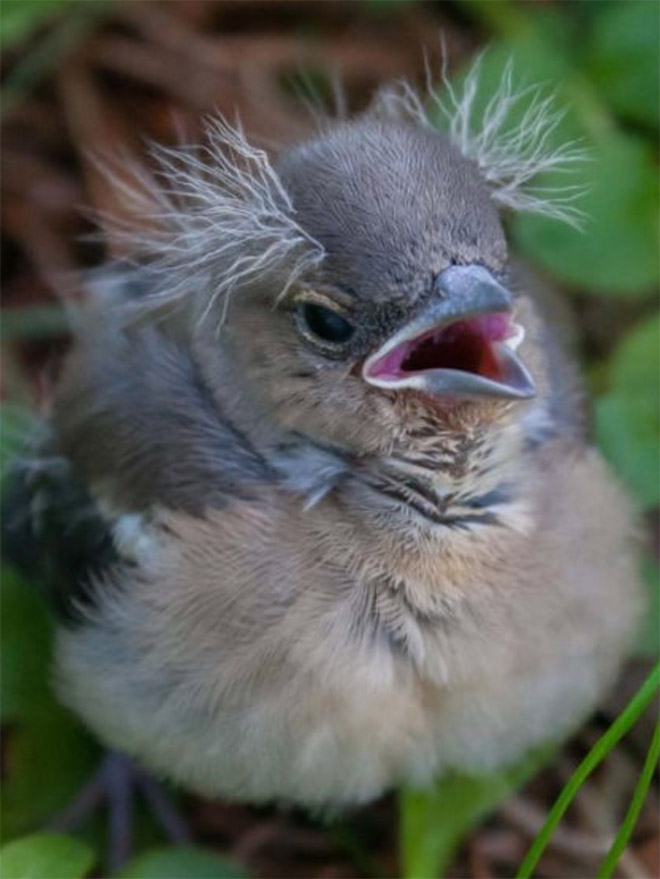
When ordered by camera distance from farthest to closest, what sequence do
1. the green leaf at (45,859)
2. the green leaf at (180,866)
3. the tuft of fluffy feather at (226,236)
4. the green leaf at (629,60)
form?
the green leaf at (629,60) → the green leaf at (180,866) → the green leaf at (45,859) → the tuft of fluffy feather at (226,236)

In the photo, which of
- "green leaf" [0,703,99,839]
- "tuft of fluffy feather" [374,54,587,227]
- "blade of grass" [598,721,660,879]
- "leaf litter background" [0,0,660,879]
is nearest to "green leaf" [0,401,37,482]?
"leaf litter background" [0,0,660,879]

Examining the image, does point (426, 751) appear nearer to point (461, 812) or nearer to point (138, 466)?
point (461, 812)

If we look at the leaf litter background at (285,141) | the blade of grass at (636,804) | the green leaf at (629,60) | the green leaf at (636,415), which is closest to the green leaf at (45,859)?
the leaf litter background at (285,141)

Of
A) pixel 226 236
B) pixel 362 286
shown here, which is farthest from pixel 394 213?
pixel 226 236

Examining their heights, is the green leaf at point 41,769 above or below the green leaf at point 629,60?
below

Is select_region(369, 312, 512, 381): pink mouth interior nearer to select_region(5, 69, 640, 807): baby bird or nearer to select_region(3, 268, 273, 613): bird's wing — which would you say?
select_region(5, 69, 640, 807): baby bird

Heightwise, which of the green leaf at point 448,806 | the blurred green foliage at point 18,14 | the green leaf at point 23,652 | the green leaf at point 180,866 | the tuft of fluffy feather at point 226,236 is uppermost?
the blurred green foliage at point 18,14

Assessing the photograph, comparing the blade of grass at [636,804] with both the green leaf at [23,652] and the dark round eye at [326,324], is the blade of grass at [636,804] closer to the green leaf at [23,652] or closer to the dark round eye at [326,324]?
the dark round eye at [326,324]
